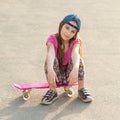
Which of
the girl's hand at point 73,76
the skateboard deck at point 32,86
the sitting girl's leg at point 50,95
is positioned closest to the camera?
the girl's hand at point 73,76

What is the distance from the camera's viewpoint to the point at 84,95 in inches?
153

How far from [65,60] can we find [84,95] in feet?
1.19

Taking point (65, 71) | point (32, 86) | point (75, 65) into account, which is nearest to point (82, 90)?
point (65, 71)

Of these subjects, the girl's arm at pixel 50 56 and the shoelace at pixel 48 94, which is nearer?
the girl's arm at pixel 50 56

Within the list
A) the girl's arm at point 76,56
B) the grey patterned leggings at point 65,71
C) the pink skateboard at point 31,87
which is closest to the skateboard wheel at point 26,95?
the pink skateboard at point 31,87

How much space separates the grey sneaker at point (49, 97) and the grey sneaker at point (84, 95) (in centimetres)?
23

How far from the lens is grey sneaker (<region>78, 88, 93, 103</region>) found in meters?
3.85

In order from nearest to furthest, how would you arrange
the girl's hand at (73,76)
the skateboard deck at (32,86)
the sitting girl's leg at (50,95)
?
the girl's hand at (73,76), the sitting girl's leg at (50,95), the skateboard deck at (32,86)

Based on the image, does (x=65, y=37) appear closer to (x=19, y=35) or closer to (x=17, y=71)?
(x=17, y=71)

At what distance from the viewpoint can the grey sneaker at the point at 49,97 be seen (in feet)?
12.4

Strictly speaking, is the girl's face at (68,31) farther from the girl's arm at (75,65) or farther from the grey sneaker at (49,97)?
the grey sneaker at (49,97)

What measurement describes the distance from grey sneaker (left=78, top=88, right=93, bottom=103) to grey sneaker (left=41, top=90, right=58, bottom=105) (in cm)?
23

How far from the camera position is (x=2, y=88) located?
161 inches

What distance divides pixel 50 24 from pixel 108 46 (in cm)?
116
